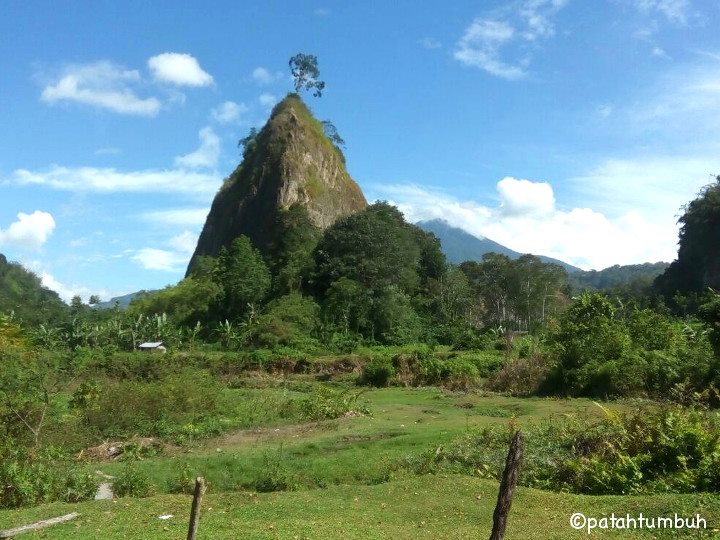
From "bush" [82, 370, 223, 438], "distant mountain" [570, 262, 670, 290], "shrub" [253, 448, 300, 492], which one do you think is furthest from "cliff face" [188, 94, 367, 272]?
"distant mountain" [570, 262, 670, 290]

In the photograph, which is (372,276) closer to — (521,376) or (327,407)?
(521,376)

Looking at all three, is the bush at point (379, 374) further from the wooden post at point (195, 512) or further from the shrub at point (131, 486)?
the wooden post at point (195, 512)

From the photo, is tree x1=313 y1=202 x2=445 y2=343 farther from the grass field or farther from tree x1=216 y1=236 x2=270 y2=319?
the grass field

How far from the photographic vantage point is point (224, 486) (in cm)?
1325

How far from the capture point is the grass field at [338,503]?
28.7 ft

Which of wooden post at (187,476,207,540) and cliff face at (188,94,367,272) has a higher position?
cliff face at (188,94,367,272)

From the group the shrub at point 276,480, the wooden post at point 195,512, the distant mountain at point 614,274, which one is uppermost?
the distant mountain at point 614,274

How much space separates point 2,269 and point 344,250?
66.6 m

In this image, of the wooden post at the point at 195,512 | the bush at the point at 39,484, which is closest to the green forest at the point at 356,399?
the bush at the point at 39,484

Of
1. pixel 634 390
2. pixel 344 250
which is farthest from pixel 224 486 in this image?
pixel 344 250

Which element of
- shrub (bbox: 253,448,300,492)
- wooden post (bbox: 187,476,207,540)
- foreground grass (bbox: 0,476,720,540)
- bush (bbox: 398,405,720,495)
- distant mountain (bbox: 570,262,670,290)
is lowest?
shrub (bbox: 253,448,300,492)

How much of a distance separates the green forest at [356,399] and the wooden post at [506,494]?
4.02m

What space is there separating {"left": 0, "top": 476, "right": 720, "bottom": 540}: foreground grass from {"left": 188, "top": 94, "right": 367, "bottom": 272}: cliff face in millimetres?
58187

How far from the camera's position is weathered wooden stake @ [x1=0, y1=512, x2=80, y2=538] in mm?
8156
